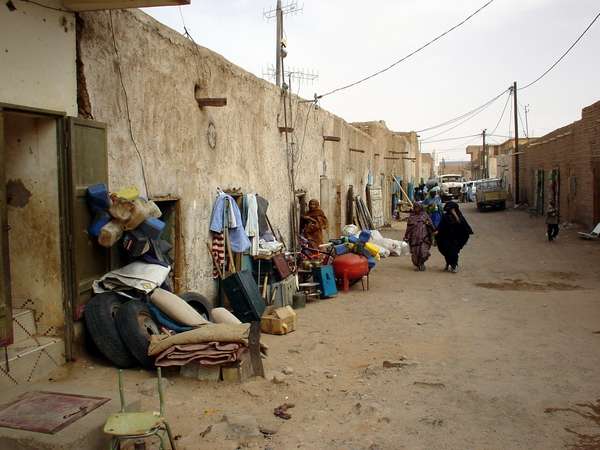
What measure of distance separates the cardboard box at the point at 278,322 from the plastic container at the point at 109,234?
277cm

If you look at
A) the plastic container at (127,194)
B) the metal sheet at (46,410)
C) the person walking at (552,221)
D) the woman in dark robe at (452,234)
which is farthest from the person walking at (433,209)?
the metal sheet at (46,410)

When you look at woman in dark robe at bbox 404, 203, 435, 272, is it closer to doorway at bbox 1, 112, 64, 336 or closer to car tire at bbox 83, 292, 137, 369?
car tire at bbox 83, 292, 137, 369

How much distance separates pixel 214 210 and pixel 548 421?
16.7 ft

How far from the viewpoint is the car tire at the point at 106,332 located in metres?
5.27

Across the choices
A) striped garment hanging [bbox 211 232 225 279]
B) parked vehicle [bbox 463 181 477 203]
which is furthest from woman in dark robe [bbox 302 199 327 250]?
parked vehicle [bbox 463 181 477 203]

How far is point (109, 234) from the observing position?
5238 mm

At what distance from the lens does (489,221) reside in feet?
82.5

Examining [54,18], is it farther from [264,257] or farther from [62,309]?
[264,257]

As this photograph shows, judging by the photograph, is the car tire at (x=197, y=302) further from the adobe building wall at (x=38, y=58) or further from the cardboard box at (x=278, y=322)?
the adobe building wall at (x=38, y=58)

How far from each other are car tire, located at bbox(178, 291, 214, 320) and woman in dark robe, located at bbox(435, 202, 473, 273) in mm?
6977

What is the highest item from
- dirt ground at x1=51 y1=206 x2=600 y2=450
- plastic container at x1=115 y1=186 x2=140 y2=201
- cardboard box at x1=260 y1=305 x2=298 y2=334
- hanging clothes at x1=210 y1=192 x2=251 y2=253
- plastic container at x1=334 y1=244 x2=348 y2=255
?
plastic container at x1=115 y1=186 x2=140 y2=201

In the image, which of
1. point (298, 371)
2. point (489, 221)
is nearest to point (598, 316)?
point (298, 371)

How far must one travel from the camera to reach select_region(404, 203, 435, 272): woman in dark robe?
41.3 ft

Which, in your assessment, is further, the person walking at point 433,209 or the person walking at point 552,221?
the person walking at point 552,221
